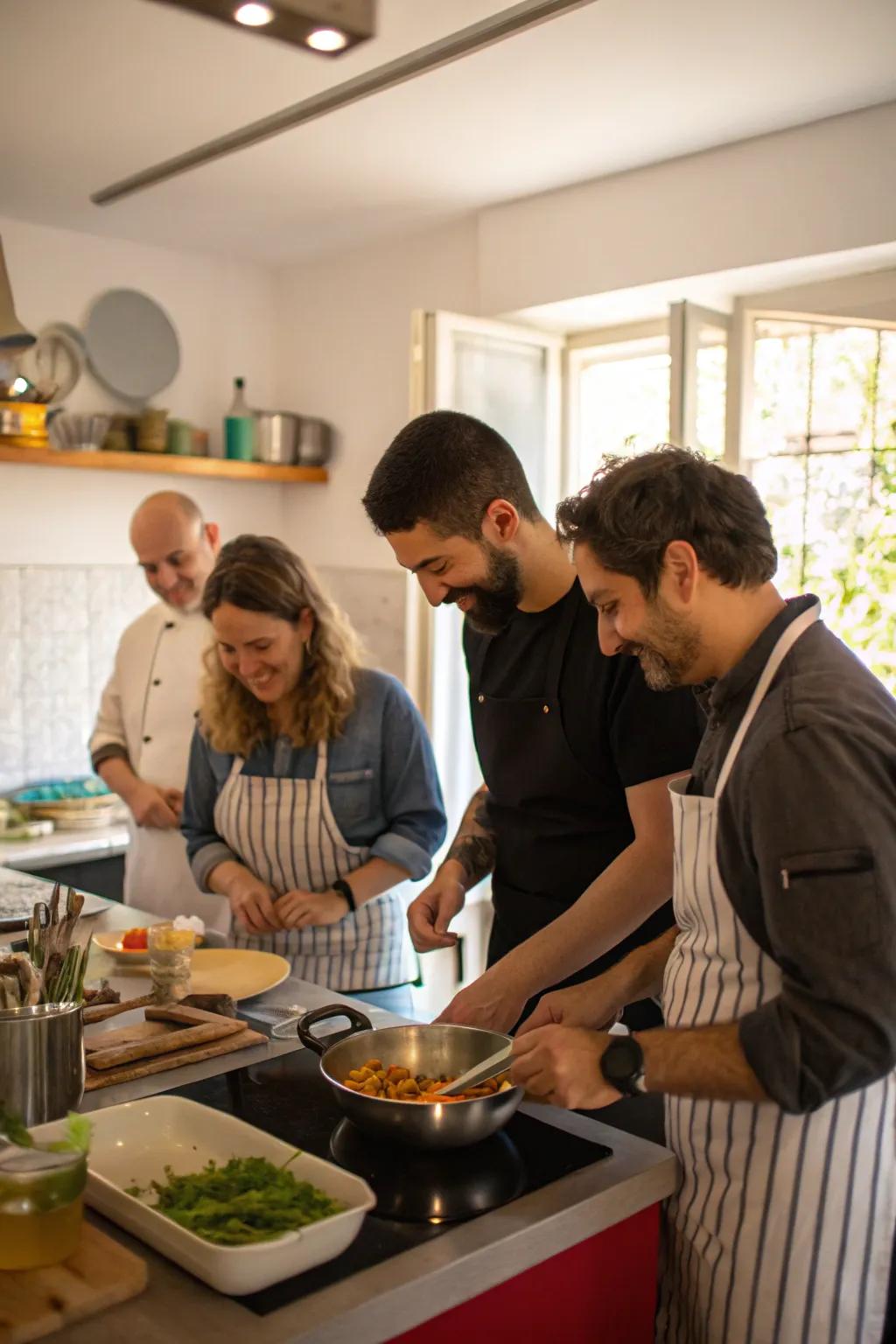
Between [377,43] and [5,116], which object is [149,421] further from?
[377,43]

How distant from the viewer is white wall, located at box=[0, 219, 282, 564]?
403 centimetres

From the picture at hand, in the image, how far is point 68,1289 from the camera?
1064 mm

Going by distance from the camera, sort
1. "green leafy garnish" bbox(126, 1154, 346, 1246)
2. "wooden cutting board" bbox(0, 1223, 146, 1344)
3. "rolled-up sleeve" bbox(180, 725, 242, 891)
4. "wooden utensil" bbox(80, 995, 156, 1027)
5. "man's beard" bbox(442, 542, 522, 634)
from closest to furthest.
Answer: "wooden cutting board" bbox(0, 1223, 146, 1344)
"green leafy garnish" bbox(126, 1154, 346, 1246)
"wooden utensil" bbox(80, 995, 156, 1027)
"man's beard" bbox(442, 542, 522, 634)
"rolled-up sleeve" bbox(180, 725, 242, 891)

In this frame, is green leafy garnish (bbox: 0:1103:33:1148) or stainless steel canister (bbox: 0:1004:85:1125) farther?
stainless steel canister (bbox: 0:1004:85:1125)

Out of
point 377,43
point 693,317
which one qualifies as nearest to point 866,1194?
point 377,43

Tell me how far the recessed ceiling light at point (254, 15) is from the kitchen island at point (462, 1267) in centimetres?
126

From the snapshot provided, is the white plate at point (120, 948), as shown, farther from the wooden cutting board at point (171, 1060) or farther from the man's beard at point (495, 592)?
the man's beard at point (495, 592)

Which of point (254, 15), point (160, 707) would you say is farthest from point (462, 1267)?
point (160, 707)

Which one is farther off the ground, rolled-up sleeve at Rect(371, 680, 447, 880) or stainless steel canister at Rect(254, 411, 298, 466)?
stainless steel canister at Rect(254, 411, 298, 466)

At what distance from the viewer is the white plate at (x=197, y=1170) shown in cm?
107

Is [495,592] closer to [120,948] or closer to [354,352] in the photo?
[120,948]

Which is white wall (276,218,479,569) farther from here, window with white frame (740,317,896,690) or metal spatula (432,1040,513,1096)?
metal spatula (432,1040,513,1096)

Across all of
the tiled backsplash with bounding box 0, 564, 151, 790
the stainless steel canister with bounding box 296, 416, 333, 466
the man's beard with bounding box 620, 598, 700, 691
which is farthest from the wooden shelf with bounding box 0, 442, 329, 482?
the man's beard with bounding box 620, 598, 700, 691

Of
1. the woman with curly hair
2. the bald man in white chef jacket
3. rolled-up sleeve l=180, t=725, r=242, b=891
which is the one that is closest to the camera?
the woman with curly hair
